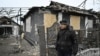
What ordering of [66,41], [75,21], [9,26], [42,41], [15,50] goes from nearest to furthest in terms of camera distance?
[66,41]
[42,41]
[15,50]
[75,21]
[9,26]

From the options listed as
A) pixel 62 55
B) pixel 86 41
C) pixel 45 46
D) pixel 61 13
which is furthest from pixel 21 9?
pixel 62 55

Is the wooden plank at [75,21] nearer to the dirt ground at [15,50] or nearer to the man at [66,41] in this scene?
the dirt ground at [15,50]

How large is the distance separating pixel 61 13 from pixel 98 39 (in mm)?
8559

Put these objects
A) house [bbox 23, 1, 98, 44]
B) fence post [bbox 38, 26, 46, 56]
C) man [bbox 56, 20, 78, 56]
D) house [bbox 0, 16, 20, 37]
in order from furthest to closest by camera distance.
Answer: house [bbox 0, 16, 20, 37] → house [bbox 23, 1, 98, 44] → fence post [bbox 38, 26, 46, 56] → man [bbox 56, 20, 78, 56]

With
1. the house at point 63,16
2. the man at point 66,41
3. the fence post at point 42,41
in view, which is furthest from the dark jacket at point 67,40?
the house at point 63,16

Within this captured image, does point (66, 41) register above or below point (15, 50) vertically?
above

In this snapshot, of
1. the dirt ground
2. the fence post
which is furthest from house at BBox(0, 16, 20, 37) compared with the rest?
the fence post

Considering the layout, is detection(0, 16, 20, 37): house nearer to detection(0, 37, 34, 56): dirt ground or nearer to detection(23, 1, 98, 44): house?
detection(23, 1, 98, 44): house

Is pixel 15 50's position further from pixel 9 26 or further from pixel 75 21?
pixel 9 26

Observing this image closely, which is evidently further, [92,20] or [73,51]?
[92,20]

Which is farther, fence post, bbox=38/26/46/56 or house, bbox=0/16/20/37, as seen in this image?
house, bbox=0/16/20/37

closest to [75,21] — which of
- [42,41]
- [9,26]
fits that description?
[42,41]

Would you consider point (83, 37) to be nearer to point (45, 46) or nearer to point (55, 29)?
point (55, 29)

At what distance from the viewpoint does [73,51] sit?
301 inches
